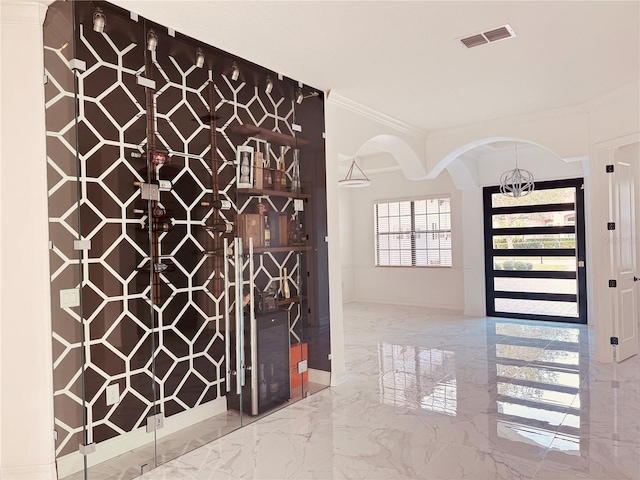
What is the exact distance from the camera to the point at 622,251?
16.4 ft

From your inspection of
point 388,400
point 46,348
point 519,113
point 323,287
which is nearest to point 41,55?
point 46,348

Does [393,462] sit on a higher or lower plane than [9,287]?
lower

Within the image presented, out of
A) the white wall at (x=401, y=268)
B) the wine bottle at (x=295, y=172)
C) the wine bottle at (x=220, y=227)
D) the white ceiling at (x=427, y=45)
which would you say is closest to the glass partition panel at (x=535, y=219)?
the white wall at (x=401, y=268)

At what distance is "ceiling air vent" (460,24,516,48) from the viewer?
3.12 metres

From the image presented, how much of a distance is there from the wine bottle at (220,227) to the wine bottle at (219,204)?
4.8 inches

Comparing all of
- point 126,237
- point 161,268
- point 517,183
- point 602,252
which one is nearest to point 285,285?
point 161,268

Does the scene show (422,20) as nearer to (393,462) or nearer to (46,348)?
(393,462)

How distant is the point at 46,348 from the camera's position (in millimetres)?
2547

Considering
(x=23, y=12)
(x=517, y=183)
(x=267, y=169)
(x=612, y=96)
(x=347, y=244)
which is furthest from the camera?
(x=347, y=244)

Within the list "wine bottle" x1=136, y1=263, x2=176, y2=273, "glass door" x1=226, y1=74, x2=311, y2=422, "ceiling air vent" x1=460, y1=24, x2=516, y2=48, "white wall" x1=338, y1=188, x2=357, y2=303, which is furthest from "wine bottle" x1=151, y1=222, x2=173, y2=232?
"white wall" x1=338, y1=188, x2=357, y2=303

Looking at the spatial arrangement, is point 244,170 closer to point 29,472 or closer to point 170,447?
point 170,447

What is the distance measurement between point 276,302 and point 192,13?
217 cm

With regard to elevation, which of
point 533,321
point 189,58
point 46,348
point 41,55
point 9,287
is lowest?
point 533,321

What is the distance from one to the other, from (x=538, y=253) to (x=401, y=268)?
8.60ft
